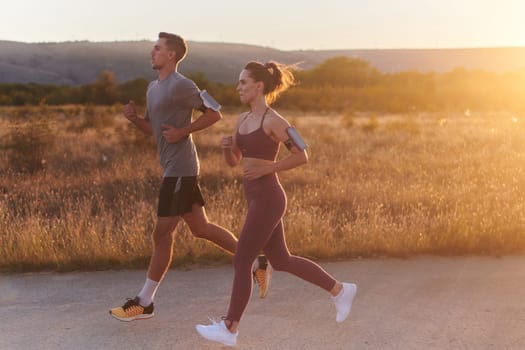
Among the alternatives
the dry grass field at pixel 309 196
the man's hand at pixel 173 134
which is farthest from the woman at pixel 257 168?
the dry grass field at pixel 309 196

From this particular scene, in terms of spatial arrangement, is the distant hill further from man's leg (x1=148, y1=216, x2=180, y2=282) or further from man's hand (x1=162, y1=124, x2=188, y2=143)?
man's hand (x1=162, y1=124, x2=188, y2=143)

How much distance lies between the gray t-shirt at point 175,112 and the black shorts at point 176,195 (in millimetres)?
47

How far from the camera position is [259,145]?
404 centimetres

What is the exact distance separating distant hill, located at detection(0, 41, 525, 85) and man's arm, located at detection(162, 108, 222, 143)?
95072mm

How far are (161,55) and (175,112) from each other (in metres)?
0.39

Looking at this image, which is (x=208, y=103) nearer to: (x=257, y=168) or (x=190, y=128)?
(x=190, y=128)

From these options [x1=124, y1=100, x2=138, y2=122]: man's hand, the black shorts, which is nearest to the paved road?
the black shorts

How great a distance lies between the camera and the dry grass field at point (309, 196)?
6.26 m

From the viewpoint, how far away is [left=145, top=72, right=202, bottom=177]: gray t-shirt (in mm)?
4434

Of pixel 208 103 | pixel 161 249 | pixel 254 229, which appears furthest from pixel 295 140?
pixel 161 249

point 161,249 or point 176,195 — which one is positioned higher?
point 176,195

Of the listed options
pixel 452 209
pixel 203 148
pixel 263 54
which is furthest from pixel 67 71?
pixel 452 209

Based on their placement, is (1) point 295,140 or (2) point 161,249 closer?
(1) point 295,140

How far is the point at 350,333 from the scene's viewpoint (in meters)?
4.23
